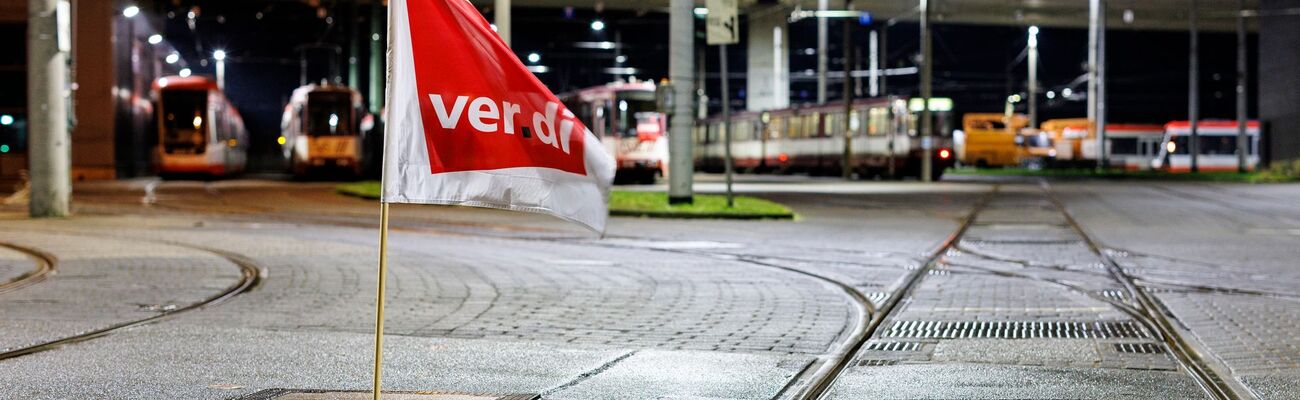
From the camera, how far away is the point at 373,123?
5838 centimetres

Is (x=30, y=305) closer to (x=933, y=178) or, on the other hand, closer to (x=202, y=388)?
(x=202, y=388)

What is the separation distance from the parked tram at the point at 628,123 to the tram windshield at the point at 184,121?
12494mm

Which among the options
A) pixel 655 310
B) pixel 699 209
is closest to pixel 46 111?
pixel 699 209

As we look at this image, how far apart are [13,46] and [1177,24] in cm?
5127

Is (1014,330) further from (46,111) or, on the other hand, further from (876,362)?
(46,111)

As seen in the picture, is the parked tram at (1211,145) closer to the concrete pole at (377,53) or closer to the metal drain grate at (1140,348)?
the concrete pole at (377,53)

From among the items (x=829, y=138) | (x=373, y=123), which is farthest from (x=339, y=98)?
(x=829, y=138)

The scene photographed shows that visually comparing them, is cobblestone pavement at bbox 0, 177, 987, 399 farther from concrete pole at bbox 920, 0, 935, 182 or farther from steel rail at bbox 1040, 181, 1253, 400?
concrete pole at bbox 920, 0, 935, 182

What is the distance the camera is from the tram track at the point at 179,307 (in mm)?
8445

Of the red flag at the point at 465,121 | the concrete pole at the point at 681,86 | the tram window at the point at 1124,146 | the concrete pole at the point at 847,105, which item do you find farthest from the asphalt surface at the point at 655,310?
the tram window at the point at 1124,146

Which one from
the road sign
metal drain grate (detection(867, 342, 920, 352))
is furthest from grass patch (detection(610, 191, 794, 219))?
metal drain grate (detection(867, 342, 920, 352))

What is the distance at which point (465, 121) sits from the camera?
20.7 feet

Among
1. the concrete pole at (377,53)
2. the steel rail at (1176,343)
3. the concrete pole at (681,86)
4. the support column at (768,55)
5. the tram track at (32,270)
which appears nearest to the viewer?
→ the steel rail at (1176,343)

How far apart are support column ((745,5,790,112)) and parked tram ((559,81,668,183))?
1807cm
